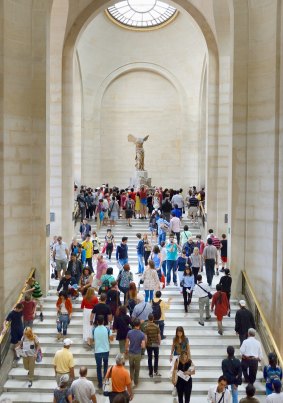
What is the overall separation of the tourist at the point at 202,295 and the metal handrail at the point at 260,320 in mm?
1155

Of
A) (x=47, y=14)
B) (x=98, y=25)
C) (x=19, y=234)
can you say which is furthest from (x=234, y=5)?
(x=98, y=25)

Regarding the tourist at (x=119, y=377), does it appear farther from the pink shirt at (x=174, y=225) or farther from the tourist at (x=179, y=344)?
the pink shirt at (x=174, y=225)

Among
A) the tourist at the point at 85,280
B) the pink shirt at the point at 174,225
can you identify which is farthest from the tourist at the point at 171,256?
the pink shirt at the point at 174,225

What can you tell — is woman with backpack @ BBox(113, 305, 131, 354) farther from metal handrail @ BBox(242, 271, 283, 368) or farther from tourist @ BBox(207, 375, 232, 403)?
metal handrail @ BBox(242, 271, 283, 368)

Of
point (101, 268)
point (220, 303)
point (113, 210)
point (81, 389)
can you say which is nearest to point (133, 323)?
point (81, 389)

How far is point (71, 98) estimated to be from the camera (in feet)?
68.0

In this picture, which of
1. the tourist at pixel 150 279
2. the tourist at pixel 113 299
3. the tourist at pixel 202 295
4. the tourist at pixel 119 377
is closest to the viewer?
the tourist at pixel 119 377

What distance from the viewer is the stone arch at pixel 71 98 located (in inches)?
801

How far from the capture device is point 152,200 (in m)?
23.7

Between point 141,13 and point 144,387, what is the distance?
24.9 m

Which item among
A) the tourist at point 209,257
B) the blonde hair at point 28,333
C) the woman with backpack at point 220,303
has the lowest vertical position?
the blonde hair at point 28,333

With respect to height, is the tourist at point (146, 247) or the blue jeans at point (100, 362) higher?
the tourist at point (146, 247)

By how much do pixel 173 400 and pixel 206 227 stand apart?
1078cm

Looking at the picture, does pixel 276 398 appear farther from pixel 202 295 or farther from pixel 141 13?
pixel 141 13
